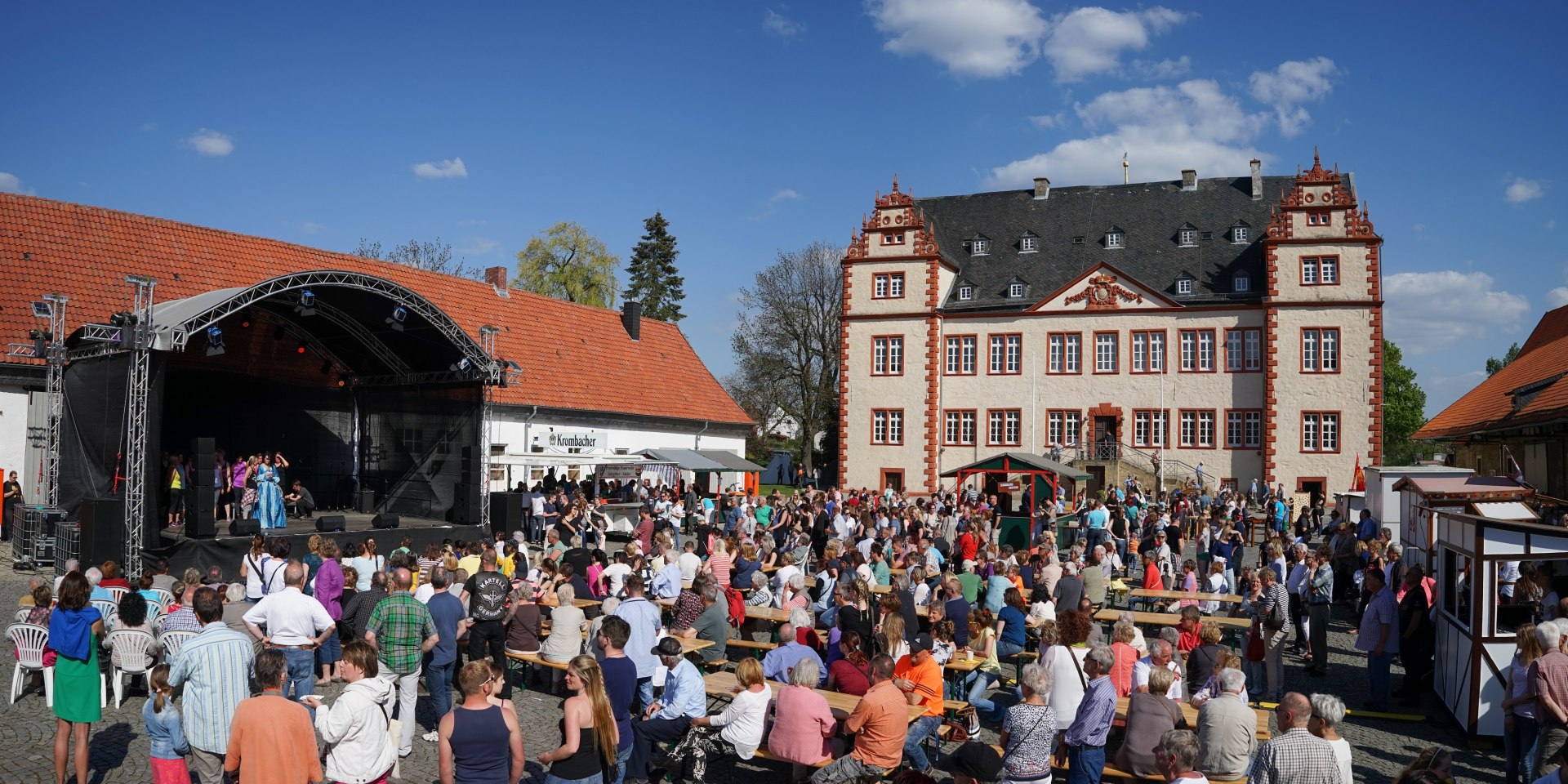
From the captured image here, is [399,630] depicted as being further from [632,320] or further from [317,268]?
[632,320]

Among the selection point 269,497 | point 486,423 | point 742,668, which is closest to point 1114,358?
point 486,423

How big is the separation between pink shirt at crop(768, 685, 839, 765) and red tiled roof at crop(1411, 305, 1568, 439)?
18254 millimetres

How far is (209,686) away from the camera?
21.1 ft

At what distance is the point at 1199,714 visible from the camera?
697 cm

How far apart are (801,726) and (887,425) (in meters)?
37.3

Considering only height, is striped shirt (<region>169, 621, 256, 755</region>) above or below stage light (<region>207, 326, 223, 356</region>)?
below

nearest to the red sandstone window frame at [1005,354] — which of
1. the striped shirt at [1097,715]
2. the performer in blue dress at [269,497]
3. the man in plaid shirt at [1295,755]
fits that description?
the performer in blue dress at [269,497]

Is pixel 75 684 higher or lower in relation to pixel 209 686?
lower

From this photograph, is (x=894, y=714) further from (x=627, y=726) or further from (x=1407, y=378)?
(x=1407, y=378)

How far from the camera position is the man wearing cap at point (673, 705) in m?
8.01

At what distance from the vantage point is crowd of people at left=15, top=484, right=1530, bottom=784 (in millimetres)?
6027

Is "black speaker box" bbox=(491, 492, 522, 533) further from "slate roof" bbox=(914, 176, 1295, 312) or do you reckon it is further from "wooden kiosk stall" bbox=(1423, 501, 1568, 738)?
"slate roof" bbox=(914, 176, 1295, 312)

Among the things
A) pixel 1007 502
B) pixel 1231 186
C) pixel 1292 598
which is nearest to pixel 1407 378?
pixel 1231 186

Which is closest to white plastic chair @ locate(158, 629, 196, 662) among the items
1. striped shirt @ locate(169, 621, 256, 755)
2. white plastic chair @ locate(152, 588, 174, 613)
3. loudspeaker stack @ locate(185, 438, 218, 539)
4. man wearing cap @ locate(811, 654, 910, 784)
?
white plastic chair @ locate(152, 588, 174, 613)
